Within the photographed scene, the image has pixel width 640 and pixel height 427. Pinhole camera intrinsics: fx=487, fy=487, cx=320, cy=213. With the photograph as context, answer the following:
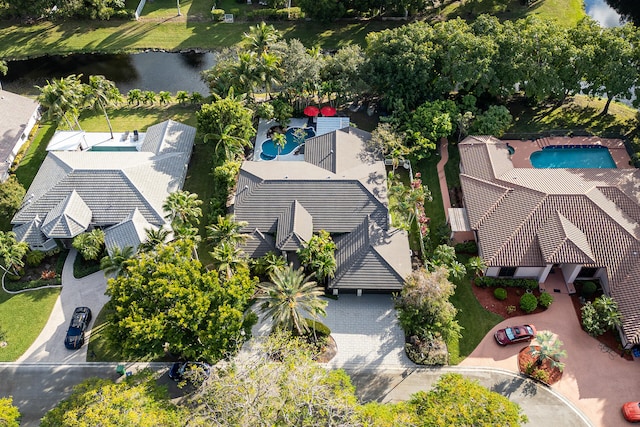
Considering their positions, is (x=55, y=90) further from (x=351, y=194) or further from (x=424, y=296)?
(x=424, y=296)

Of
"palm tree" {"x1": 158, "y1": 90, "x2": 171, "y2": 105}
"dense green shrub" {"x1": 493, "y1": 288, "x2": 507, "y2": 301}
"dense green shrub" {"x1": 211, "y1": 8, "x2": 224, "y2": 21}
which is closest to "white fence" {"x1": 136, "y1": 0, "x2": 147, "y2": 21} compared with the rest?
"dense green shrub" {"x1": 211, "y1": 8, "x2": 224, "y2": 21}

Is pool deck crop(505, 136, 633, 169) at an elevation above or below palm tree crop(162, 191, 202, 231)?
below

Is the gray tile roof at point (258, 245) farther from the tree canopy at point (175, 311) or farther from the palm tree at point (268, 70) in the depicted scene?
the palm tree at point (268, 70)

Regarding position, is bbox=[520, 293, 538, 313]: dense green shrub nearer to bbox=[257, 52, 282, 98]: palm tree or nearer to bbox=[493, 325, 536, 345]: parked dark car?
bbox=[493, 325, 536, 345]: parked dark car

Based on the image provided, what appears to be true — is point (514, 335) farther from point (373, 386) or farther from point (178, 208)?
point (178, 208)

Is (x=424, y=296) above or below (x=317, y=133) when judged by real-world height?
below

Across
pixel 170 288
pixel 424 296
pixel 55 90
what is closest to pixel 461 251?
pixel 424 296
